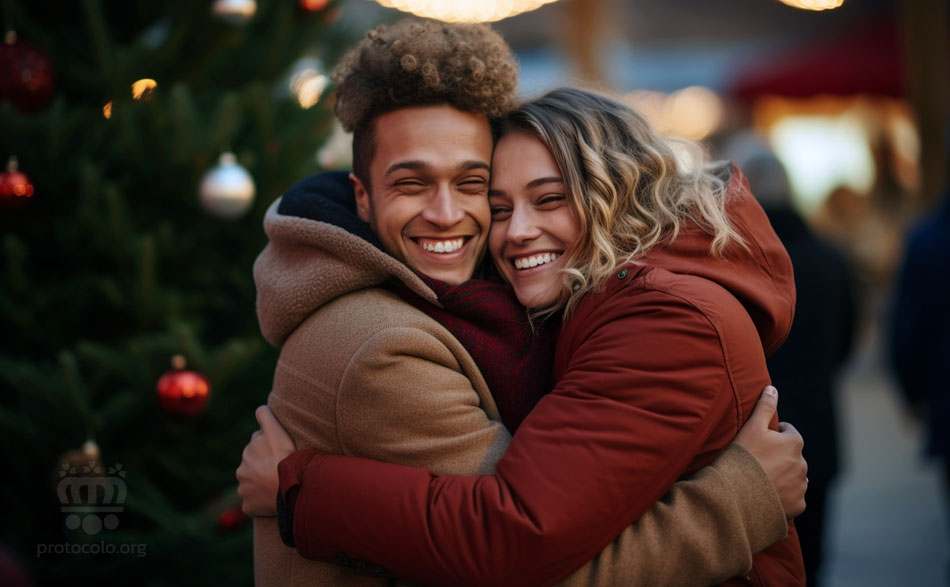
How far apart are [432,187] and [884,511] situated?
203 inches

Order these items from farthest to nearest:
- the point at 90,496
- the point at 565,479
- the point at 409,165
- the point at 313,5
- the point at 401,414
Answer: the point at 313,5 → the point at 90,496 → the point at 409,165 → the point at 401,414 → the point at 565,479

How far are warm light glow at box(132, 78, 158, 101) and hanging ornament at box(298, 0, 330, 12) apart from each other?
2.44 ft

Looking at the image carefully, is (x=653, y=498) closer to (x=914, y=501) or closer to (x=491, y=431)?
(x=491, y=431)

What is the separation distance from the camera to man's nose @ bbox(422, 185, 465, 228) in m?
2.23

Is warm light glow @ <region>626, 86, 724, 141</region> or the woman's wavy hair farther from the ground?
the woman's wavy hair

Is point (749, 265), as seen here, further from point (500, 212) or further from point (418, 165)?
point (418, 165)

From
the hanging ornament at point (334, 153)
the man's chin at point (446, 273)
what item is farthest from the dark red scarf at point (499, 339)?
the hanging ornament at point (334, 153)

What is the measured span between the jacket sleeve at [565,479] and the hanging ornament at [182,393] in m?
1.07

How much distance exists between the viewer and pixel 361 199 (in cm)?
238

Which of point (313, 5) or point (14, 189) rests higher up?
point (313, 5)

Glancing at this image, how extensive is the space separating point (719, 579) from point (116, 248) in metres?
2.29

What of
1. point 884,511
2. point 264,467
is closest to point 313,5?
point 264,467

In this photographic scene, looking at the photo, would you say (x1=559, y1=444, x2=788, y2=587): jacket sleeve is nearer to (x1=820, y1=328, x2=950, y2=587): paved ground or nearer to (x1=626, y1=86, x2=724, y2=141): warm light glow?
(x1=820, y1=328, x2=950, y2=587): paved ground

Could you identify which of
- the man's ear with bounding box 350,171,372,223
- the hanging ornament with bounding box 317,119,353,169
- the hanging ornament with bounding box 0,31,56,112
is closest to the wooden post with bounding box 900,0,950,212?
the hanging ornament with bounding box 317,119,353,169
